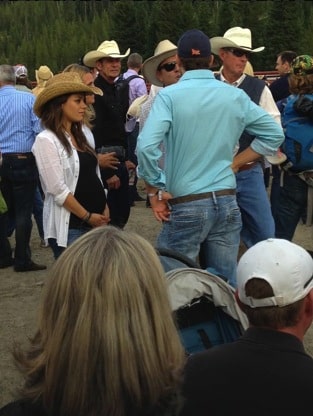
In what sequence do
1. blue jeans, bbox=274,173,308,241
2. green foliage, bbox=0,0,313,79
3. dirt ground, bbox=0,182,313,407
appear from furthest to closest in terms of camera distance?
1. green foliage, bbox=0,0,313,79
2. blue jeans, bbox=274,173,308,241
3. dirt ground, bbox=0,182,313,407

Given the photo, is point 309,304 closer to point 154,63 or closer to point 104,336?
point 104,336

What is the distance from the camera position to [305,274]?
6.67 feet

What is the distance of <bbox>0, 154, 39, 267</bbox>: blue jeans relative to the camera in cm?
565

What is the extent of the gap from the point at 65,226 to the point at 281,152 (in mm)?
2069

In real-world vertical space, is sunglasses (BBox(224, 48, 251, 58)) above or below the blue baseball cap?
below

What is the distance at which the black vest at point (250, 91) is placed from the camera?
4250 mm

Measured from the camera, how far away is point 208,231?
Result: 3463 millimetres

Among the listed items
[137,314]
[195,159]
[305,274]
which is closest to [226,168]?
[195,159]

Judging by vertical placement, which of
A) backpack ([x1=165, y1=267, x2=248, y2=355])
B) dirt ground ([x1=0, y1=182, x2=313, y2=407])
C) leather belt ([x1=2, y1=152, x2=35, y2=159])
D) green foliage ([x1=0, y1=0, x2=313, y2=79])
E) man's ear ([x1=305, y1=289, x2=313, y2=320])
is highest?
green foliage ([x1=0, y1=0, x2=313, y2=79])

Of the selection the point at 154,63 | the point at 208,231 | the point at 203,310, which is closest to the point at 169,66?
the point at 154,63

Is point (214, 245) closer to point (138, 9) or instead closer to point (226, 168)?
point (226, 168)

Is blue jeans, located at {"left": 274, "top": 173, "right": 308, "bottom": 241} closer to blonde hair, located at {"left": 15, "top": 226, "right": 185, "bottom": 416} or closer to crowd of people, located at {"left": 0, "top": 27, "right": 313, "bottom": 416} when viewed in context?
crowd of people, located at {"left": 0, "top": 27, "right": 313, "bottom": 416}

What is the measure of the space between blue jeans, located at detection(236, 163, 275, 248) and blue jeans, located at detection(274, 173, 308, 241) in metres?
0.78

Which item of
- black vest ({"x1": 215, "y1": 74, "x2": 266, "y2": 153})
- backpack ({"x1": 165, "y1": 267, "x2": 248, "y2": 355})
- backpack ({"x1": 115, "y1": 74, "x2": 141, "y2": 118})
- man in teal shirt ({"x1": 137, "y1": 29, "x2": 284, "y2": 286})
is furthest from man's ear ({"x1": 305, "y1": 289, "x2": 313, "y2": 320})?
backpack ({"x1": 115, "y1": 74, "x2": 141, "y2": 118})
